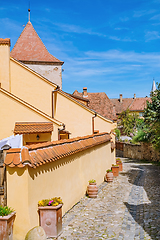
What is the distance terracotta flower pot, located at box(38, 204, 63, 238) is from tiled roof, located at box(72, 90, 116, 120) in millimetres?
20615

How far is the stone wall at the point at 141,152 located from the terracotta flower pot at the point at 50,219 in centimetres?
2526

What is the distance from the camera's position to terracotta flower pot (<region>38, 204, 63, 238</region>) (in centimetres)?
613

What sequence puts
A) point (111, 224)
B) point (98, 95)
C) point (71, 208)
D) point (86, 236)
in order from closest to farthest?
point (86, 236), point (111, 224), point (71, 208), point (98, 95)

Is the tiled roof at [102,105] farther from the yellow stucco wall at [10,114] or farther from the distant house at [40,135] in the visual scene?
the yellow stucco wall at [10,114]

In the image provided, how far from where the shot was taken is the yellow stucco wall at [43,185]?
5.59 m

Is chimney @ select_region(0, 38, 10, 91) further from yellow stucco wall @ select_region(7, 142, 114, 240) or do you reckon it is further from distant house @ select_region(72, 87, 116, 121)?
distant house @ select_region(72, 87, 116, 121)

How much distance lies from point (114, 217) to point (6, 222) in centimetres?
415

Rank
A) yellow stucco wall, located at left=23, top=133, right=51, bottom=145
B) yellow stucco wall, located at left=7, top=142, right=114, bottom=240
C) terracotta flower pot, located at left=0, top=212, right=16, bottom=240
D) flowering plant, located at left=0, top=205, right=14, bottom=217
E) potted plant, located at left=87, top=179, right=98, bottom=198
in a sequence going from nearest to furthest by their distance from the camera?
terracotta flower pot, located at left=0, top=212, right=16, bottom=240, flowering plant, located at left=0, top=205, right=14, bottom=217, yellow stucco wall, located at left=7, top=142, right=114, bottom=240, potted plant, located at left=87, top=179, right=98, bottom=198, yellow stucco wall, located at left=23, top=133, right=51, bottom=145

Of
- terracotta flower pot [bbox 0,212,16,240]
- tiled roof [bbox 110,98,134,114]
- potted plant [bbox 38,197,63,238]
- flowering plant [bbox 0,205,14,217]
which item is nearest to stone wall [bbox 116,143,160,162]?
potted plant [bbox 38,197,63,238]

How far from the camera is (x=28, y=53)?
22312 mm

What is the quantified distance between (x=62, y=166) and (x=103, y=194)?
4.37 meters

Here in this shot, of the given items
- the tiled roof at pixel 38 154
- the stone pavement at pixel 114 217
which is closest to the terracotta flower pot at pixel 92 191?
the stone pavement at pixel 114 217

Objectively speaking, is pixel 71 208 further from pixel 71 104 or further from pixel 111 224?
pixel 71 104

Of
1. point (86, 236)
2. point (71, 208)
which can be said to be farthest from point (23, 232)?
point (71, 208)
